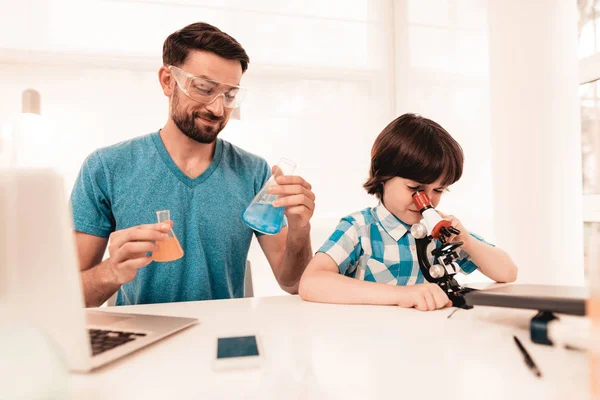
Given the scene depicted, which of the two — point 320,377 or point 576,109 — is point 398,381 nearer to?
point 320,377

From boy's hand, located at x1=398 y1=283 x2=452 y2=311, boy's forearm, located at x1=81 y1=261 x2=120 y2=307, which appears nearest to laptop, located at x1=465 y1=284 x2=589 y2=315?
boy's hand, located at x1=398 y1=283 x2=452 y2=311

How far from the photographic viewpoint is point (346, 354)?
1.98ft

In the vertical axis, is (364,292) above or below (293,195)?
below

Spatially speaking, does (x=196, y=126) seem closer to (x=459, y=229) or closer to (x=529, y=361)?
(x=459, y=229)

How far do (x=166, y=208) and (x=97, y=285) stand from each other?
0.35 meters

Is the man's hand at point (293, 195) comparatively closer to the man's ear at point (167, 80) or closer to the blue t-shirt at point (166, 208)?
the blue t-shirt at point (166, 208)

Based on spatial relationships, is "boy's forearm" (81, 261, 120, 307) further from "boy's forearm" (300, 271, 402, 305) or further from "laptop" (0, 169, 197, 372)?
"laptop" (0, 169, 197, 372)

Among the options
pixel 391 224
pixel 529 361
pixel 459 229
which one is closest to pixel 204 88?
pixel 391 224

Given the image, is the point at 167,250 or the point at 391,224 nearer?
the point at 167,250

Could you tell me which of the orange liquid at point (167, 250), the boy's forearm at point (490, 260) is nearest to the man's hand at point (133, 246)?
the orange liquid at point (167, 250)

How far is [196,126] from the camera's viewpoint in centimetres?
144

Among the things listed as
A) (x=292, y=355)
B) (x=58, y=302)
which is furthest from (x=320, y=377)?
(x=58, y=302)

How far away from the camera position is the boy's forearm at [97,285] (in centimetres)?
108

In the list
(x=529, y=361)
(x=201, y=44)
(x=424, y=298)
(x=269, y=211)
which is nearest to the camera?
(x=529, y=361)
